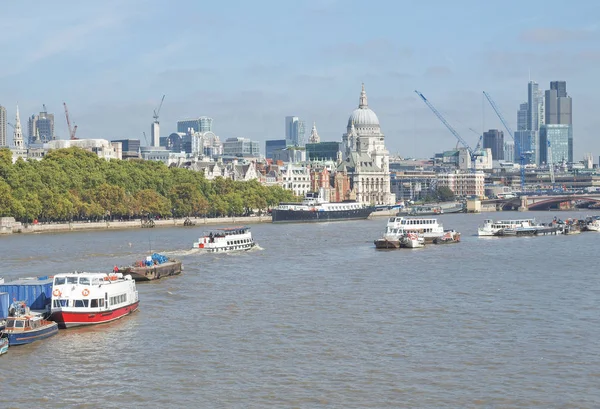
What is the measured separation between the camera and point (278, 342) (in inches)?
1436

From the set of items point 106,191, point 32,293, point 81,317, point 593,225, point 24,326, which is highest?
point 106,191

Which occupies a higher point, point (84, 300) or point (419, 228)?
point (419, 228)

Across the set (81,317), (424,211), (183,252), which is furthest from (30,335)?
(424,211)

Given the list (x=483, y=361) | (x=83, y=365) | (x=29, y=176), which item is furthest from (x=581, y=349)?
(x=29, y=176)

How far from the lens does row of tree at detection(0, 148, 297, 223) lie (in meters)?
108

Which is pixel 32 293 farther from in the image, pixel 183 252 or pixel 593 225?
pixel 593 225

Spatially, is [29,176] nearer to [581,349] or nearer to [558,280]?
[558,280]

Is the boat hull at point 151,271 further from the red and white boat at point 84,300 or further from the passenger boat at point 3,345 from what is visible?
the passenger boat at point 3,345

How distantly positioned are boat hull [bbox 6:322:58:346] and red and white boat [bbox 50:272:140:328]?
1843mm

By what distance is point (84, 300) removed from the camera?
132ft

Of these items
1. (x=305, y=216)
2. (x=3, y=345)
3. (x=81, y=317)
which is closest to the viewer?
(x=3, y=345)

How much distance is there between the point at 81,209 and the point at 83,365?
8275 cm

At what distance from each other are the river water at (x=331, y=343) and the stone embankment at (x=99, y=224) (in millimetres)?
39682

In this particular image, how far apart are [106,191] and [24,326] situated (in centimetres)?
8372
